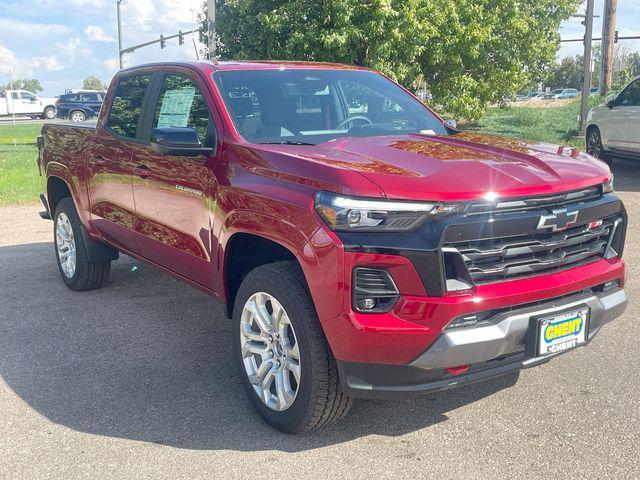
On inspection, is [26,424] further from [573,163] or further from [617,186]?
[617,186]

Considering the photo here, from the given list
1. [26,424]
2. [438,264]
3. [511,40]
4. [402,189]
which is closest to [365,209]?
[402,189]

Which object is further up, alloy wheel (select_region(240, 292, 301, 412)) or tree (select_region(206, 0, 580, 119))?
tree (select_region(206, 0, 580, 119))

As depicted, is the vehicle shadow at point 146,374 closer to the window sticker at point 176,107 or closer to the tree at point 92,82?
the window sticker at point 176,107

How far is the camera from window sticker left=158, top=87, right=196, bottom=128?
15.2ft

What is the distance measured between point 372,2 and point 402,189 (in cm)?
1325

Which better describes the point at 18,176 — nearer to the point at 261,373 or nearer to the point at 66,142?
the point at 66,142

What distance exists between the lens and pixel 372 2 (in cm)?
1548

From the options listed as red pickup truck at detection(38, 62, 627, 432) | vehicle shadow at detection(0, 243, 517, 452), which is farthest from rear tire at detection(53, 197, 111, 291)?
red pickup truck at detection(38, 62, 627, 432)

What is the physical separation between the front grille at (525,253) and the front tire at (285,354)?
76 centimetres

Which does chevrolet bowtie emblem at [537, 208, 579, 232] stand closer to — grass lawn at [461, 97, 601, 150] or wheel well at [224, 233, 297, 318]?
wheel well at [224, 233, 297, 318]

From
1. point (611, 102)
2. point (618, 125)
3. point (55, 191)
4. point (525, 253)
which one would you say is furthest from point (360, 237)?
point (611, 102)

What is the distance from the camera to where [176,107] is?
4789 mm

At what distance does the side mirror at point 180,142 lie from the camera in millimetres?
4109

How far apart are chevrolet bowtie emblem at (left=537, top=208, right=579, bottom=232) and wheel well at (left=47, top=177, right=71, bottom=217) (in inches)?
180
